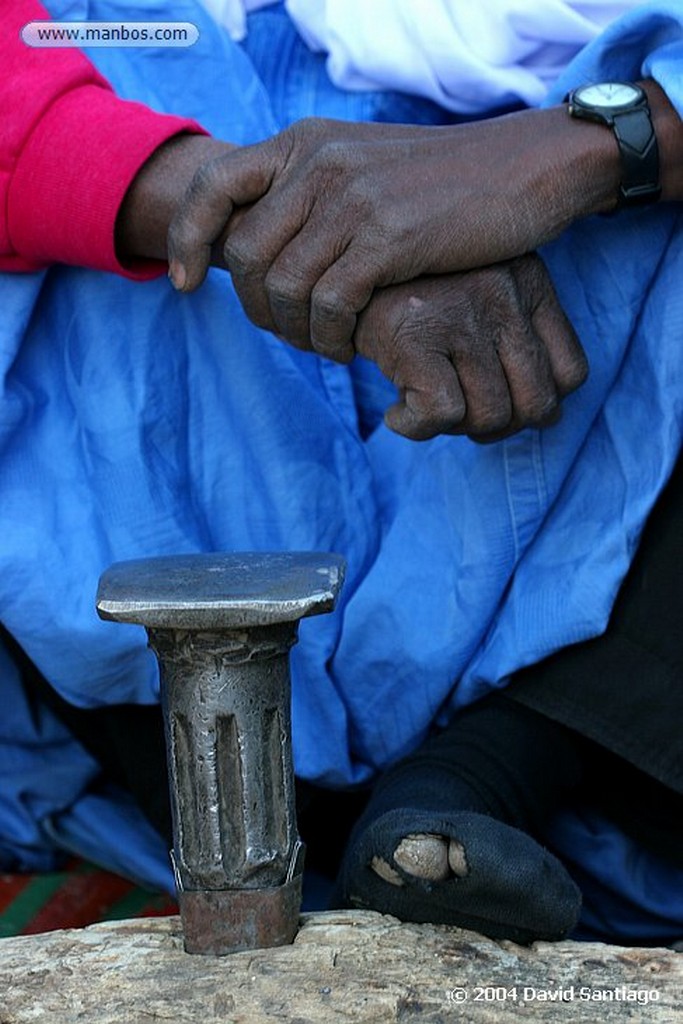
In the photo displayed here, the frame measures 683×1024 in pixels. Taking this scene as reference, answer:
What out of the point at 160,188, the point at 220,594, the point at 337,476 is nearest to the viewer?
the point at 220,594

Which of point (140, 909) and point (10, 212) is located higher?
point (10, 212)

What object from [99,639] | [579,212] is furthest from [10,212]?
[579,212]

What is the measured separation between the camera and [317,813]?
1.52m

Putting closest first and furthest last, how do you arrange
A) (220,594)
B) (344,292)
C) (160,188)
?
1. (220,594)
2. (344,292)
3. (160,188)

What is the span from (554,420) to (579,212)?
0.19 metres

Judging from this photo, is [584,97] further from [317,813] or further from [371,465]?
[317,813]

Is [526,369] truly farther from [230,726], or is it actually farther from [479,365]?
[230,726]

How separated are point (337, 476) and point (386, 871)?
0.48 metres

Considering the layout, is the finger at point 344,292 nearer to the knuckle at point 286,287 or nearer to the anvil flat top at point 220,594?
the knuckle at point 286,287

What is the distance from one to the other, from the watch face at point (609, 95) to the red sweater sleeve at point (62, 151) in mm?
369

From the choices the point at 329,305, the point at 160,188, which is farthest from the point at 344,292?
the point at 160,188

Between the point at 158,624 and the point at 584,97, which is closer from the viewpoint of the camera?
the point at 158,624

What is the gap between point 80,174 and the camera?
133 cm

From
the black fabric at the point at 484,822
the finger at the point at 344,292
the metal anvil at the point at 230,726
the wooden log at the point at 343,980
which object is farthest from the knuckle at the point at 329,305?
the wooden log at the point at 343,980
